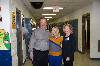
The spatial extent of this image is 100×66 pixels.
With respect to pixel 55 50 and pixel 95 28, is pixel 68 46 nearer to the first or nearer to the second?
pixel 55 50

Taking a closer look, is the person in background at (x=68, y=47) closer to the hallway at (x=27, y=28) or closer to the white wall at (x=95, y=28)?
the hallway at (x=27, y=28)

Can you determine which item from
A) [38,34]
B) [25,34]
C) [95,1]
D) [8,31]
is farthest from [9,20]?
[95,1]

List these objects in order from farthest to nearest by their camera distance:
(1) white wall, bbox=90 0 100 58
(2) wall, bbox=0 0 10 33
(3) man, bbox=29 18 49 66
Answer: (1) white wall, bbox=90 0 100 58 → (2) wall, bbox=0 0 10 33 → (3) man, bbox=29 18 49 66

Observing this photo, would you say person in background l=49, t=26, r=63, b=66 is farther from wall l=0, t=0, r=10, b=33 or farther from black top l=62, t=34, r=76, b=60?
wall l=0, t=0, r=10, b=33

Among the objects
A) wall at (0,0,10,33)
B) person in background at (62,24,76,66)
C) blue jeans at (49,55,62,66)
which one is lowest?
blue jeans at (49,55,62,66)

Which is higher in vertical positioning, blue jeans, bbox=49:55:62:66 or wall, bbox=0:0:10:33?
wall, bbox=0:0:10:33

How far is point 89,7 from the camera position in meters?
12.2

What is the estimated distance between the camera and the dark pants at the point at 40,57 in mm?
5430

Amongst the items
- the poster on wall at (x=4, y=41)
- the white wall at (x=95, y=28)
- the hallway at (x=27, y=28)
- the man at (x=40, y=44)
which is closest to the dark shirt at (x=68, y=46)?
the man at (x=40, y=44)

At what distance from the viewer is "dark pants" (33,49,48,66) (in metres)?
5.43

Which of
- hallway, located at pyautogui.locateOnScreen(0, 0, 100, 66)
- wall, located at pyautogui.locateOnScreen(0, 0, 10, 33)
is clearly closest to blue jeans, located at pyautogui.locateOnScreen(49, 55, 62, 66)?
hallway, located at pyautogui.locateOnScreen(0, 0, 100, 66)

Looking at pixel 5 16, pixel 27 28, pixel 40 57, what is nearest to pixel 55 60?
pixel 40 57

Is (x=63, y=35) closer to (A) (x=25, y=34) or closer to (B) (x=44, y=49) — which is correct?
(B) (x=44, y=49)

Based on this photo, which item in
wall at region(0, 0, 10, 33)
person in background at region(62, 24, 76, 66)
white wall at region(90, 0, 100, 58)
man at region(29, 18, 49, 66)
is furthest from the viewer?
white wall at region(90, 0, 100, 58)
